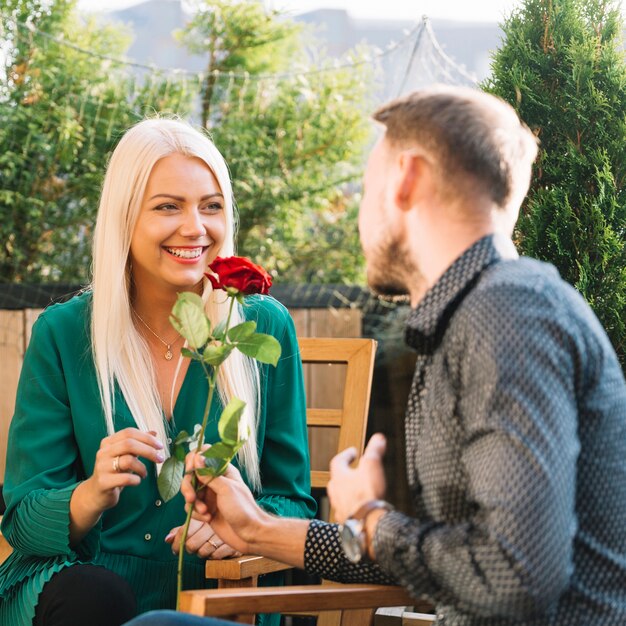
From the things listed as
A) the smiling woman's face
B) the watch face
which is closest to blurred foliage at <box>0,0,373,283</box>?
the smiling woman's face

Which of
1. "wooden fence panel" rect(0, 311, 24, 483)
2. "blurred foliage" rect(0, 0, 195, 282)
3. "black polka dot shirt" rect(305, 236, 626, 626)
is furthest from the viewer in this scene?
"blurred foliage" rect(0, 0, 195, 282)

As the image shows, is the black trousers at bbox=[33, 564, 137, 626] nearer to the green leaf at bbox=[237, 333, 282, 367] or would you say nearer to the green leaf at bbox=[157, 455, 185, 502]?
the green leaf at bbox=[157, 455, 185, 502]

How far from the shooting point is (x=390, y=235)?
52.7 inches

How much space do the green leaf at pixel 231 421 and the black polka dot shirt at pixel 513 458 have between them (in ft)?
1.12

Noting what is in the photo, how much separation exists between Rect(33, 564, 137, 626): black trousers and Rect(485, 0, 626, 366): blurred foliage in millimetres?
1374

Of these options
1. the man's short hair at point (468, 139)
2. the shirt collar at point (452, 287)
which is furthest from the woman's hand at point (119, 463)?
the man's short hair at point (468, 139)

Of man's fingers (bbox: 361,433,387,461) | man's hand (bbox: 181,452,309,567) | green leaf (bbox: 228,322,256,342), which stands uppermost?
green leaf (bbox: 228,322,256,342)

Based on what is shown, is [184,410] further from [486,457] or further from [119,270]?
[486,457]

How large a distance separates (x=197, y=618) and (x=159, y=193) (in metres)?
1.09

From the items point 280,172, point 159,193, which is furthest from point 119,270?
point 280,172

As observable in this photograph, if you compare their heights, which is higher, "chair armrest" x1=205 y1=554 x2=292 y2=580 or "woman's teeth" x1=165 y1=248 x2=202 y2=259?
"woman's teeth" x1=165 y1=248 x2=202 y2=259

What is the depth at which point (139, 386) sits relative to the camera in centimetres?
217

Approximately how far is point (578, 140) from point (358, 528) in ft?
5.26

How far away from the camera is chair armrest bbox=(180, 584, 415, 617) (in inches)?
58.1
